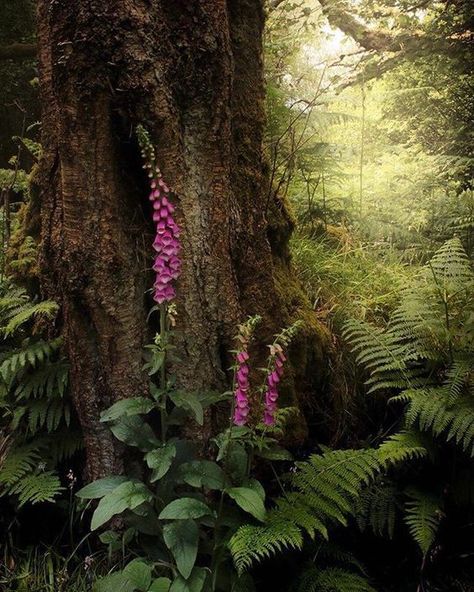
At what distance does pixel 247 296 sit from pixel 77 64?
1.26 meters

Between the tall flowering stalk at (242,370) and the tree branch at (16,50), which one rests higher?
the tree branch at (16,50)

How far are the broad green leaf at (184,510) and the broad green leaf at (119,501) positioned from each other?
0.10 meters

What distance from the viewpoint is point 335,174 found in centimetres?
420

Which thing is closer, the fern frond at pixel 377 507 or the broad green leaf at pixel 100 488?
the broad green leaf at pixel 100 488

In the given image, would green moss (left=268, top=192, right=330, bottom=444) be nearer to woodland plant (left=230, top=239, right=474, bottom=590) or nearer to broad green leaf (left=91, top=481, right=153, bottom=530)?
Result: woodland plant (left=230, top=239, right=474, bottom=590)

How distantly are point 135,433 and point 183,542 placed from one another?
0.45 meters

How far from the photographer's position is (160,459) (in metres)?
1.83

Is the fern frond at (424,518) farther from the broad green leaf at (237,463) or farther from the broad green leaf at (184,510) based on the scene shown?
the broad green leaf at (184,510)

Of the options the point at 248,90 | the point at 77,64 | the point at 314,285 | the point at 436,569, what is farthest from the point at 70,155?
the point at 436,569

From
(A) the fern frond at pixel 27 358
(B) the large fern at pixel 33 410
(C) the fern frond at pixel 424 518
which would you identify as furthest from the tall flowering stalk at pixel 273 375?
(A) the fern frond at pixel 27 358

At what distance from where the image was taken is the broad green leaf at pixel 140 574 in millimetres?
1801

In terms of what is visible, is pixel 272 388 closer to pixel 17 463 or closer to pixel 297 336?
pixel 297 336

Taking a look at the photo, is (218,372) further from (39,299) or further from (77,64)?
(77,64)

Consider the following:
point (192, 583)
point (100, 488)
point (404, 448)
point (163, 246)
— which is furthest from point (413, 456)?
point (163, 246)
